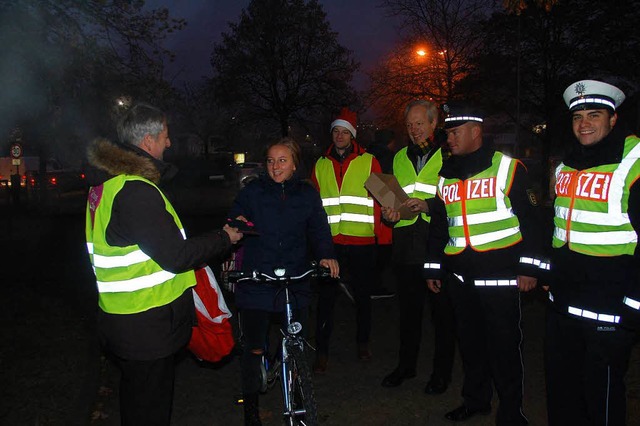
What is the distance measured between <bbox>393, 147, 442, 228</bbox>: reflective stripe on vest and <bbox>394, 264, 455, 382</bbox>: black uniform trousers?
1.57ft

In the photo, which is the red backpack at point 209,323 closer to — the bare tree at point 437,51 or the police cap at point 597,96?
the police cap at point 597,96

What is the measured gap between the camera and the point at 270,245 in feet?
13.4

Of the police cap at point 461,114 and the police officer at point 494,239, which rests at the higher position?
the police cap at point 461,114

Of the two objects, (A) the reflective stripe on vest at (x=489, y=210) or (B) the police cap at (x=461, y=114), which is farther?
(B) the police cap at (x=461, y=114)

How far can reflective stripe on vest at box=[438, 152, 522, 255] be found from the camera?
157 inches

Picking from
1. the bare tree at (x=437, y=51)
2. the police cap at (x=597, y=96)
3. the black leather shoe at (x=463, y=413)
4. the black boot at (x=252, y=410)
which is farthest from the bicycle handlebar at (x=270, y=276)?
the bare tree at (x=437, y=51)

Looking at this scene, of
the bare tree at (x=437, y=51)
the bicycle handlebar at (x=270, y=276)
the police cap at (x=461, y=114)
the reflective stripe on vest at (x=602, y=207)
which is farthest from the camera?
the bare tree at (x=437, y=51)

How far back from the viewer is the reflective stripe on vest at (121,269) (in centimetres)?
298

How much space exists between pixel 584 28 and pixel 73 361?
25.1 metres

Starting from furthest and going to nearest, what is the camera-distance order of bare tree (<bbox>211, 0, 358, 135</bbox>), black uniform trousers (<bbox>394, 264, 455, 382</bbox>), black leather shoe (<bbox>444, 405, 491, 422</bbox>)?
bare tree (<bbox>211, 0, 358, 135</bbox>), black uniform trousers (<bbox>394, 264, 455, 382</bbox>), black leather shoe (<bbox>444, 405, 491, 422</bbox>)

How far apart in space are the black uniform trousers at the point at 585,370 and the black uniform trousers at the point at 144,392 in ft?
7.46

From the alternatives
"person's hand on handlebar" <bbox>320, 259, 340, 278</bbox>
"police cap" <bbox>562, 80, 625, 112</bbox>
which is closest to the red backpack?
"person's hand on handlebar" <bbox>320, 259, 340, 278</bbox>

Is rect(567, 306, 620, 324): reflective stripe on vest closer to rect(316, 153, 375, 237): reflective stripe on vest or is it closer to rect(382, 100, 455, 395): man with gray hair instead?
rect(382, 100, 455, 395): man with gray hair

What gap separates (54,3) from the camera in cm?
1017
